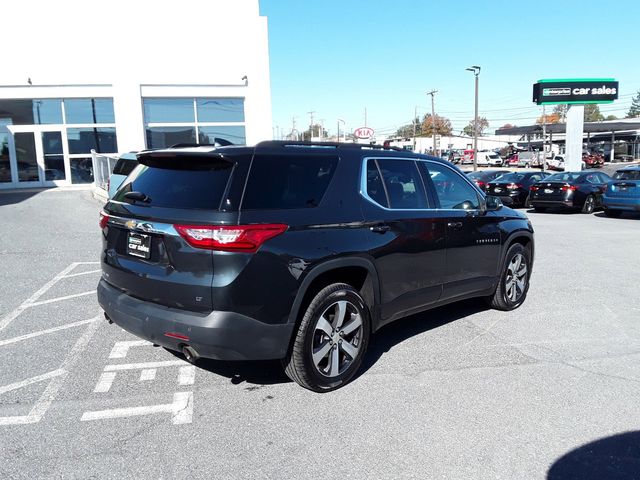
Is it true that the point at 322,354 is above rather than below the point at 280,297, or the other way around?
below

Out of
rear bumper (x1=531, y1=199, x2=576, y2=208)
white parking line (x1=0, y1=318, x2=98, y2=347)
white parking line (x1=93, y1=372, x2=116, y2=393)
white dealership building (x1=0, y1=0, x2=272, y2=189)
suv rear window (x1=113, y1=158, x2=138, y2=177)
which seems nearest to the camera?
white parking line (x1=93, y1=372, x2=116, y2=393)

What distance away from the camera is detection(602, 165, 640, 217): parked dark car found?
1566 cm

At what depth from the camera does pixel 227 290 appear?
343cm

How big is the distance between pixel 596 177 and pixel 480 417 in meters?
17.9

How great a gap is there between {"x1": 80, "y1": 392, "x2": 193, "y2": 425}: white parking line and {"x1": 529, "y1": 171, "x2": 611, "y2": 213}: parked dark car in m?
16.9

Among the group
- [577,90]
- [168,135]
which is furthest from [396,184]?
[577,90]

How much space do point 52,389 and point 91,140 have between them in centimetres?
2103

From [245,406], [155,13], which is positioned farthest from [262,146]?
[155,13]

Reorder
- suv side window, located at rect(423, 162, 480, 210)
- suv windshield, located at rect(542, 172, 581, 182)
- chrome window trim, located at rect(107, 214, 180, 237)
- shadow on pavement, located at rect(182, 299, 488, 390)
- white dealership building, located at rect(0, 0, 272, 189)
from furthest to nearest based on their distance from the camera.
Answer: white dealership building, located at rect(0, 0, 272, 189), suv windshield, located at rect(542, 172, 581, 182), suv side window, located at rect(423, 162, 480, 210), shadow on pavement, located at rect(182, 299, 488, 390), chrome window trim, located at rect(107, 214, 180, 237)

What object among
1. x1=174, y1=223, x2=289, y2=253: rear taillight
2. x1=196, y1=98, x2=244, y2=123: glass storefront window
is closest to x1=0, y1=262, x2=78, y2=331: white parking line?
x1=174, y1=223, x2=289, y2=253: rear taillight

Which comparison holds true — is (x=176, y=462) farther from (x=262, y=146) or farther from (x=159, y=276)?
(x=262, y=146)

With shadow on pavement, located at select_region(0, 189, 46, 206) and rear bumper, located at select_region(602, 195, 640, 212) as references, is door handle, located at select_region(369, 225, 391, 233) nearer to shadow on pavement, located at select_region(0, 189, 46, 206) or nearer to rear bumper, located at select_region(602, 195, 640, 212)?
rear bumper, located at select_region(602, 195, 640, 212)

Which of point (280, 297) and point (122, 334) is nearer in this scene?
point (280, 297)

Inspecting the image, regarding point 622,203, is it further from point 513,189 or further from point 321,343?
point 321,343
